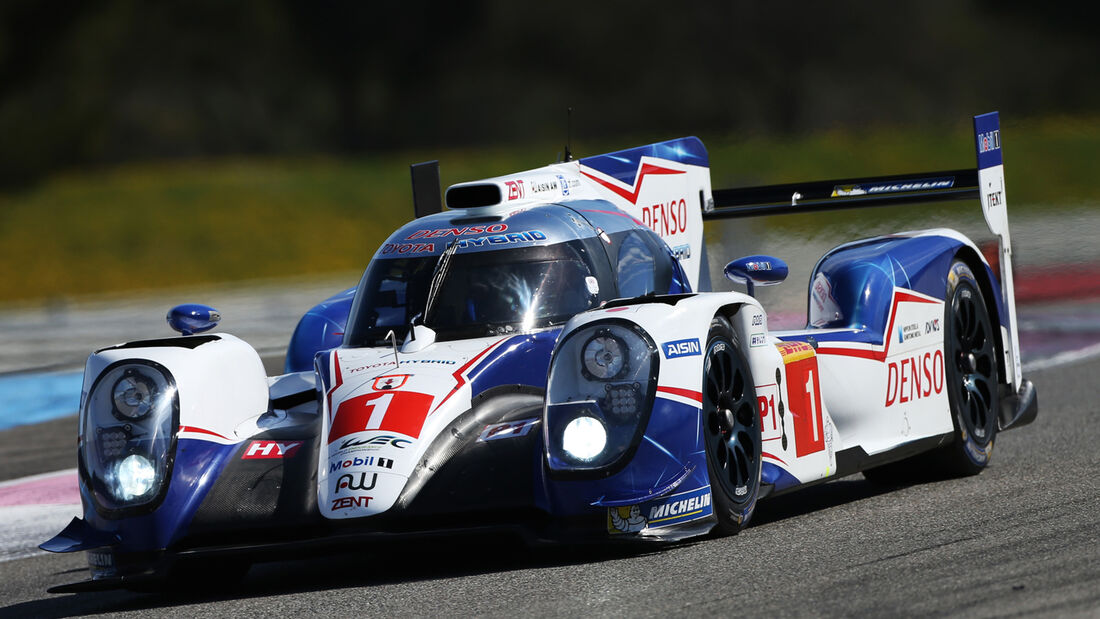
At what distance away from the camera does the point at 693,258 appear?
815 centimetres

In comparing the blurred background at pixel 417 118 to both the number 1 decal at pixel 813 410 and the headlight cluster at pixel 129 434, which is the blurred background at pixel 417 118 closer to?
the number 1 decal at pixel 813 410

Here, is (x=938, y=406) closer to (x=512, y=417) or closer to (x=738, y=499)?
(x=738, y=499)

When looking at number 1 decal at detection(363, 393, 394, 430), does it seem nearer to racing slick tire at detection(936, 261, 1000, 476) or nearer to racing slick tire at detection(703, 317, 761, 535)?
racing slick tire at detection(703, 317, 761, 535)

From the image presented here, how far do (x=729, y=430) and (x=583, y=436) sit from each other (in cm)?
65

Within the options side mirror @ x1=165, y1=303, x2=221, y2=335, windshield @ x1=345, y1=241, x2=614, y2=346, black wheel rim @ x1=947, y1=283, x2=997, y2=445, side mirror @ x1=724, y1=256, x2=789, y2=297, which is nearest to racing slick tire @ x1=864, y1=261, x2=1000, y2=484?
black wheel rim @ x1=947, y1=283, x2=997, y2=445

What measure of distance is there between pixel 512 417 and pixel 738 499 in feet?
2.78

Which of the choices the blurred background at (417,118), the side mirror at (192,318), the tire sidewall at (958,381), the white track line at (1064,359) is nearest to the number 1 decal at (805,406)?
the tire sidewall at (958,381)

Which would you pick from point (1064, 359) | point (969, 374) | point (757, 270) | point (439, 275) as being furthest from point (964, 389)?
point (1064, 359)

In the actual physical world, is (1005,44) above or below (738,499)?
above

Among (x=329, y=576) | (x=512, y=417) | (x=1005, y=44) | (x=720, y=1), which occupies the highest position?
(x=720, y=1)

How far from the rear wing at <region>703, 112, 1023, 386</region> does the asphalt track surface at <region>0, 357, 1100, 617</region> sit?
1473mm

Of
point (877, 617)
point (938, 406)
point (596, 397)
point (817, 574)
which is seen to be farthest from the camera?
point (938, 406)

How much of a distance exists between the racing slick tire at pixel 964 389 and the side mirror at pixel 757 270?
127cm

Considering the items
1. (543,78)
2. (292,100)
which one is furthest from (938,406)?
(292,100)
